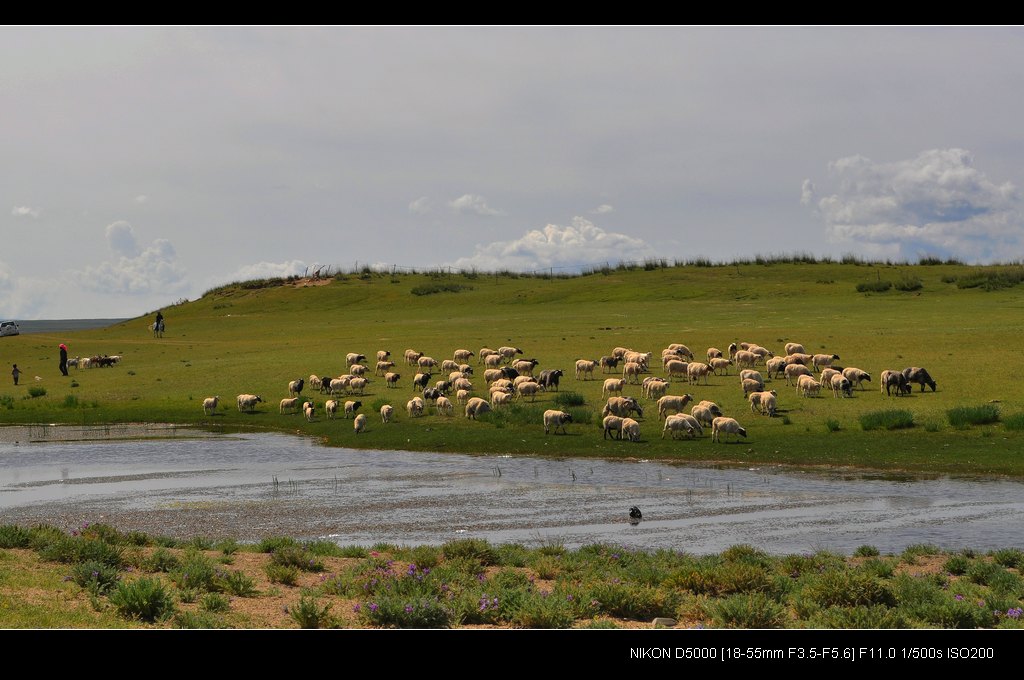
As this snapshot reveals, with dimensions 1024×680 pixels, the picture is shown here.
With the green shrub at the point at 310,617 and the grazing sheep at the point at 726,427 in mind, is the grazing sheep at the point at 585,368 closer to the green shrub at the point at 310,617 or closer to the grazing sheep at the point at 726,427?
the grazing sheep at the point at 726,427

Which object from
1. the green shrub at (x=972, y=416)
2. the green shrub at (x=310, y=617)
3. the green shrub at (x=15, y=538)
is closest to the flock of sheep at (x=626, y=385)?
the green shrub at (x=972, y=416)

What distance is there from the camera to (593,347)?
5375cm

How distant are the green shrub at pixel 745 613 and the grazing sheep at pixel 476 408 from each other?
78.9ft

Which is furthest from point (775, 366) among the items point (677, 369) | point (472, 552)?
point (472, 552)

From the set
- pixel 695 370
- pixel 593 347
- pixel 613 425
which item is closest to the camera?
pixel 613 425

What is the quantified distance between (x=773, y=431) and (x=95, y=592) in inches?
891

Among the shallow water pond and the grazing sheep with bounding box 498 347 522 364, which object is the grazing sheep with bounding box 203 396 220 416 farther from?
the grazing sheep with bounding box 498 347 522 364

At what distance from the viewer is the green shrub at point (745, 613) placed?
12172mm

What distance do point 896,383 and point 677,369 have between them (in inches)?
339

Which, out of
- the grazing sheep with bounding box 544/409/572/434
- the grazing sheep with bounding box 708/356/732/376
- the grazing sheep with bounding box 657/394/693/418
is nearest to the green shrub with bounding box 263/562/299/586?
the grazing sheep with bounding box 544/409/572/434

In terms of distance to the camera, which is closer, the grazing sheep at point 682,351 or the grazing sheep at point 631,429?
the grazing sheep at point 631,429

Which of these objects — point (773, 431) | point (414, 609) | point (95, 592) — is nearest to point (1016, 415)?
point (773, 431)

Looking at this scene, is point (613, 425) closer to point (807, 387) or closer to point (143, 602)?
point (807, 387)

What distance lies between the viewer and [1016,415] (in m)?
30.6
